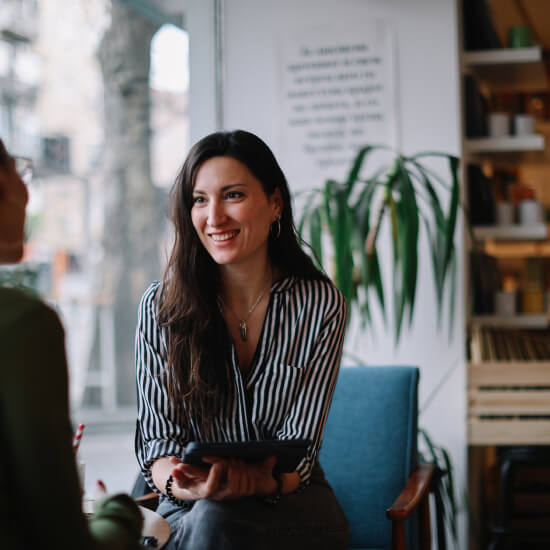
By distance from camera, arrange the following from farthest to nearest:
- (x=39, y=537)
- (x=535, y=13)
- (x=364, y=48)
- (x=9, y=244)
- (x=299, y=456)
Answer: (x=535, y=13), (x=364, y=48), (x=299, y=456), (x=9, y=244), (x=39, y=537)

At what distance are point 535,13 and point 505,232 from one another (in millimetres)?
2591

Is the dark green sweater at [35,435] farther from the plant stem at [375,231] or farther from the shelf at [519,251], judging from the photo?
the shelf at [519,251]

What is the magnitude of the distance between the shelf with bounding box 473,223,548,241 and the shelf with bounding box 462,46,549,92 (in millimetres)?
637

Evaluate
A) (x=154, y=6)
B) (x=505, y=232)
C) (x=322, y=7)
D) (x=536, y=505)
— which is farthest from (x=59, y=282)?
(x=536, y=505)

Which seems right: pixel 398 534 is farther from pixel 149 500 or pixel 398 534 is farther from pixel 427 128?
pixel 427 128

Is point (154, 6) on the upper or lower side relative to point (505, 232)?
upper

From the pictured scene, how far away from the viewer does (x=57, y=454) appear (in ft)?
2.90

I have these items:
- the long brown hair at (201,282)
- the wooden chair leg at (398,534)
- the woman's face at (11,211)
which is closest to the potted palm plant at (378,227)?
the long brown hair at (201,282)

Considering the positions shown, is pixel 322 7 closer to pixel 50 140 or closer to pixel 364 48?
pixel 364 48

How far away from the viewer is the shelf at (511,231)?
3.16m

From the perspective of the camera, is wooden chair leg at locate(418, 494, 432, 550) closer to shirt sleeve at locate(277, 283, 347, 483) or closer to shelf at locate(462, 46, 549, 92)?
shirt sleeve at locate(277, 283, 347, 483)

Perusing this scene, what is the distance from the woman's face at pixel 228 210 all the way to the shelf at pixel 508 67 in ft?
5.33

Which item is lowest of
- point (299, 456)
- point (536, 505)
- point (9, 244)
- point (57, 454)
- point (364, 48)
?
point (536, 505)

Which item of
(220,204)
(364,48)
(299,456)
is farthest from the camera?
(364,48)
